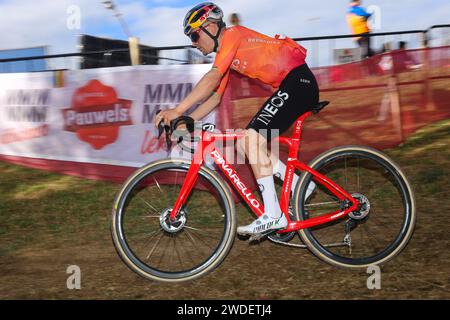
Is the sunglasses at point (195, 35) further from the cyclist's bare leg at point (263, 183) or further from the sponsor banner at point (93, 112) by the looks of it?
the sponsor banner at point (93, 112)

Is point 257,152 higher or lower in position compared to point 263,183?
higher

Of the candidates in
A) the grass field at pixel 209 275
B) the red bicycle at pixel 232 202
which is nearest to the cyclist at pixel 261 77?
the red bicycle at pixel 232 202

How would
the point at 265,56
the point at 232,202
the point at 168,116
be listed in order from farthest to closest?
the point at 265,56
the point at 232,202
the point at 168,116

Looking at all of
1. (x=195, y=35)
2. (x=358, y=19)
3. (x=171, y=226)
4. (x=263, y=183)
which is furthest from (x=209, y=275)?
(x=358, y=19)

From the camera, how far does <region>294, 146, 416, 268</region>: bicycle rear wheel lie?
3.97 meters

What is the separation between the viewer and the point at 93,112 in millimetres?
7566

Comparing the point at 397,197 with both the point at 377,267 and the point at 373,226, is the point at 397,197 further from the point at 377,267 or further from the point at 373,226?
the point at 377,267

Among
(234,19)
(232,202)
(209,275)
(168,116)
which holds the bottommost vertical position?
(209,275)

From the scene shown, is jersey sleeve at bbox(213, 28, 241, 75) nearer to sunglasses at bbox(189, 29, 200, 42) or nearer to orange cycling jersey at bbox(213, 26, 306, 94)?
orange cycling jersey at bbox(213, 26, 306, 94)

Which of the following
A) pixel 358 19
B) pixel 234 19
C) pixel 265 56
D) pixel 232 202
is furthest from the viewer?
pixel 358 19

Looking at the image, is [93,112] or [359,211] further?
[93,112]

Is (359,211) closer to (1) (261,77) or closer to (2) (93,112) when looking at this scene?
(1) (261,77)

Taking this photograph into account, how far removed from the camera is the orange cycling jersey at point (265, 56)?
13.0 ft

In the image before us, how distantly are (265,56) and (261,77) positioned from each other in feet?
0.59
